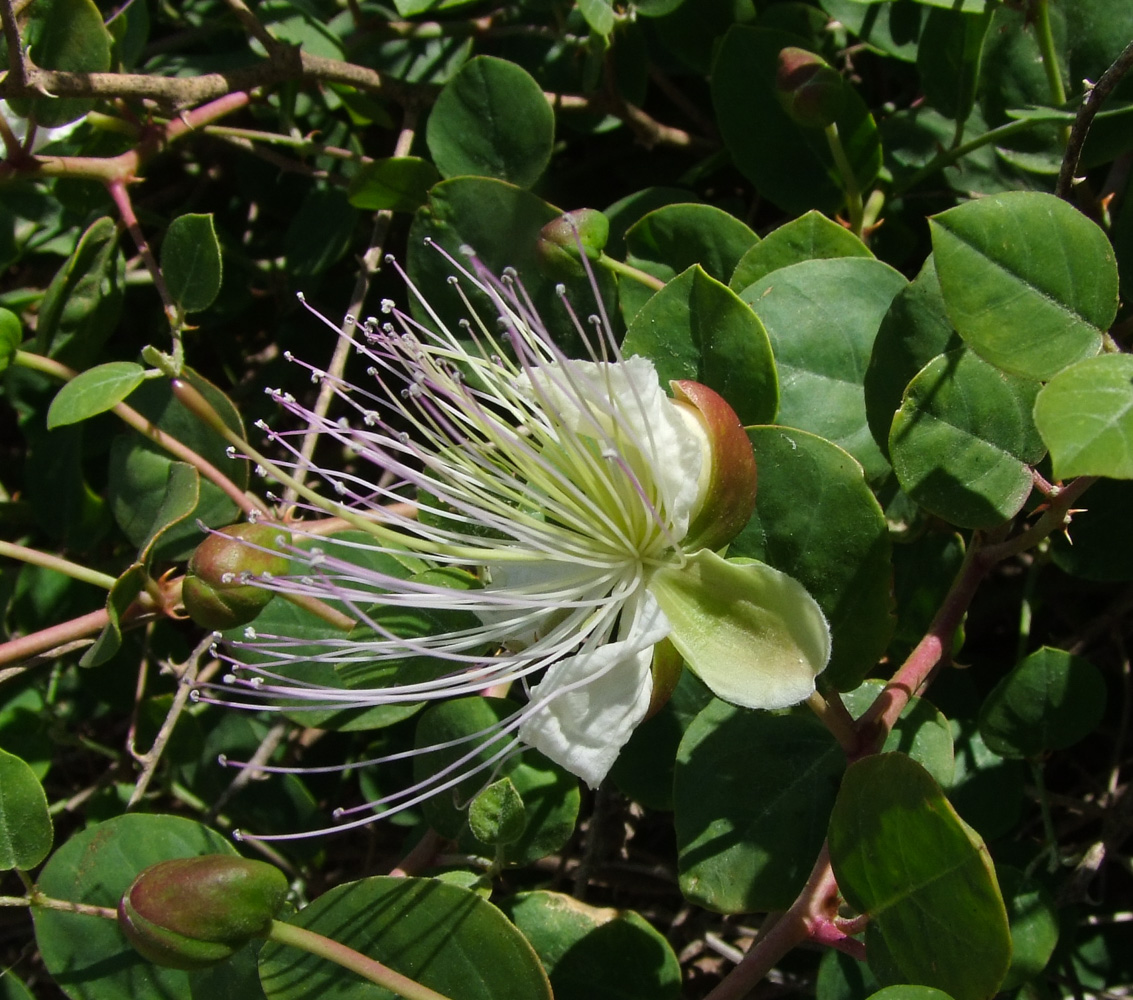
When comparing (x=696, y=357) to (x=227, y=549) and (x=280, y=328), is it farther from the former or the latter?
(x=280, y=328)

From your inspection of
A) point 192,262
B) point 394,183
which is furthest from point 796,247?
point 192,262

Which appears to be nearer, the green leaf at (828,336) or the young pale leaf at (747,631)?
the young pale leaf at (747,631)

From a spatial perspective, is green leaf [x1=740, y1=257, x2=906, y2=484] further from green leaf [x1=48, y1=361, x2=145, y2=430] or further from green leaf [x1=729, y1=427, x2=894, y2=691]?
green leaf [x1=48, y1=361, x2=145, y2=430]

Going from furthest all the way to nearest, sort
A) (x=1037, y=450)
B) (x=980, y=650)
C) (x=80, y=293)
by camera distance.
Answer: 1. (x=980, y=650)
2. (x=80, y=293)
3. (x=1037, y=450)

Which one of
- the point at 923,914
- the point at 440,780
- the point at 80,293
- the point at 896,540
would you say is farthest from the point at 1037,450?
the point at 80,293

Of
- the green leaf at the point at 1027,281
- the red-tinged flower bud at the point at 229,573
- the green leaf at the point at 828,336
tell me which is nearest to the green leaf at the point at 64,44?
the red-tinged flower bud at the point at 229,573

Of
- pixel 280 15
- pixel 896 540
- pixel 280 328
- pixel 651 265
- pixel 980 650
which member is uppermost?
pixel 280 15

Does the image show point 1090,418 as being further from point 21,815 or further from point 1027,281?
point 21,815

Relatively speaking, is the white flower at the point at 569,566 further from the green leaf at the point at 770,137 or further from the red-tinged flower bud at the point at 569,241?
the green leaf at the point at 770,137
